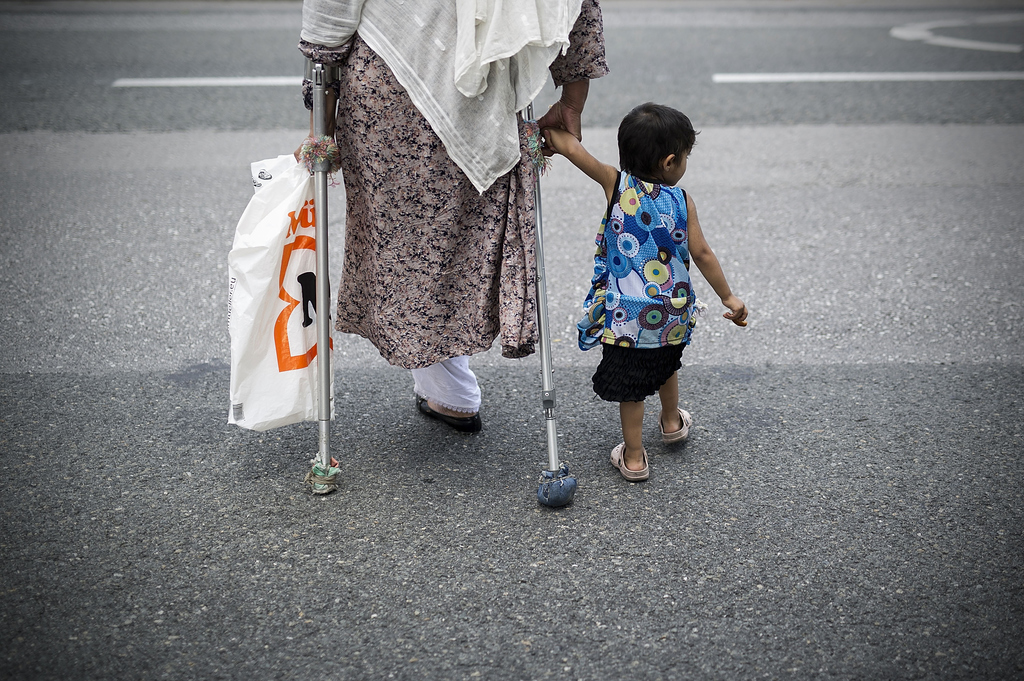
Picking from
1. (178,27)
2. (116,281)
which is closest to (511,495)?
(116,281)

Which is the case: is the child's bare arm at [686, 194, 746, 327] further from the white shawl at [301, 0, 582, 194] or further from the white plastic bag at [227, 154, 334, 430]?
the white plastic bag at [227, 154, 334, 430]

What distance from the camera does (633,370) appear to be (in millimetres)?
2654

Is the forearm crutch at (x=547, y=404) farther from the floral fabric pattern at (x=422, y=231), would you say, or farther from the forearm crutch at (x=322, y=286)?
the forearm crutch at (x=322, y=286)

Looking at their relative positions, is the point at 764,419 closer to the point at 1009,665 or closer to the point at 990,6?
the point at 1009,665

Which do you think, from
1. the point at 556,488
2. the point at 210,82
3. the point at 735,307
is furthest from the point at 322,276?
the point at 210,82

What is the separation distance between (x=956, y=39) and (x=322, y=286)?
8.26m

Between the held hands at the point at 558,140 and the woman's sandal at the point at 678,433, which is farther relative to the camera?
the woman's sandal at the point at 678,433

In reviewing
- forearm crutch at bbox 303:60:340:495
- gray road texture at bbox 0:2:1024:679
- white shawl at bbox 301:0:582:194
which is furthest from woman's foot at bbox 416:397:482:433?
white shawl at bbox 301:0:582:194

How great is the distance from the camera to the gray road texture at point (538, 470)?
2.17 m

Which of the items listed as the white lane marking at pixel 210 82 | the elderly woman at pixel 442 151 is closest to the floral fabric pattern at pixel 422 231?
the elderly woman at pixel 442 151

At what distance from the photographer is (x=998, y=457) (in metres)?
2.89

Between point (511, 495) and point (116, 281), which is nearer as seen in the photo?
point (511, 495)

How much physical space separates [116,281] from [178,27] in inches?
227

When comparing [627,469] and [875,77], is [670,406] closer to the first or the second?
[627,469]
